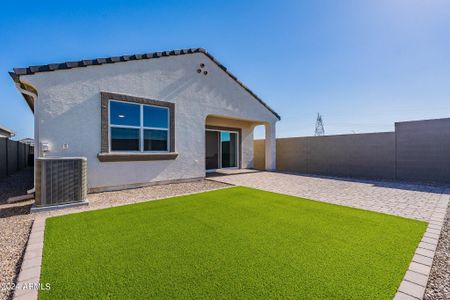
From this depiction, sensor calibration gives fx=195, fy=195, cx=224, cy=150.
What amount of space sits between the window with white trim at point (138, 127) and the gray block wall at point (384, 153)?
10.9 m

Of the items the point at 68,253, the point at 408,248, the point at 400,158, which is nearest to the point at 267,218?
the point at 408,248

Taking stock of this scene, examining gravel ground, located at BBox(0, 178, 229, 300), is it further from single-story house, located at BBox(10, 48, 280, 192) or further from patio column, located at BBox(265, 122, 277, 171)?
patio column, located at BBox(265, 122, 277, 171)

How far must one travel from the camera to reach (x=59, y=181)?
5254mm

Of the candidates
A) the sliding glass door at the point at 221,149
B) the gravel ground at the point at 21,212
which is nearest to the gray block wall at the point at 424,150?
the sliding glass door at the point at 221,149

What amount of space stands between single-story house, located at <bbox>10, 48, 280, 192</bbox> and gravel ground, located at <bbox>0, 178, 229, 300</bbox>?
35.5 inches

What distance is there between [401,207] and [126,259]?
7161 mm

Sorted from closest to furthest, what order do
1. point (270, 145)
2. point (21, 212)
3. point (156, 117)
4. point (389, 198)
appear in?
point (21, 212) < point (389, 198) < point (156, 117) < point (270, 145)

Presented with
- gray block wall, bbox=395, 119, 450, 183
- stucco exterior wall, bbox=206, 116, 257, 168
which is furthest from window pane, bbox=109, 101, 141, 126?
gray block wall, bbox=395, 119, 450, 183

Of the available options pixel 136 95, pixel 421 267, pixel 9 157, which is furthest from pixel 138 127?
pixel 9 157

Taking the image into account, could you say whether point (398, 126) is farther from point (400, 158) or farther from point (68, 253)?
point (68, 253)

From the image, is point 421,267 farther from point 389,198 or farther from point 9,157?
point 9,157

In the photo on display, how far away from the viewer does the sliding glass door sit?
43.7 ft

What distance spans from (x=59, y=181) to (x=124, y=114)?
343 cm

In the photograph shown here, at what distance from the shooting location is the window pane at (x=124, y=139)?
755 centimetres
